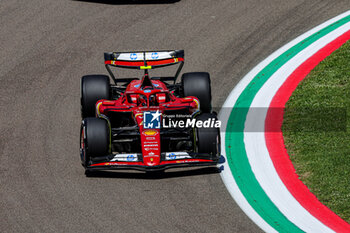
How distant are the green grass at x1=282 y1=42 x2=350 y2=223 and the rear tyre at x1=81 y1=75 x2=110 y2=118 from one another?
3385 mm

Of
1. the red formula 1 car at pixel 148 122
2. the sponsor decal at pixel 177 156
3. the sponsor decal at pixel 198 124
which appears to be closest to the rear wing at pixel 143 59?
the red formula 1 car at pixel 148 122

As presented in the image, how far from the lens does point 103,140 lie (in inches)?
484

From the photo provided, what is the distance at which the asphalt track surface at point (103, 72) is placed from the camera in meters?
11.2

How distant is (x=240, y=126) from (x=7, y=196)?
187 inches

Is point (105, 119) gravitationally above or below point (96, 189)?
above

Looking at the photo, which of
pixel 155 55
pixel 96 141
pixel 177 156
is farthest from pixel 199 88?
pixel 96 141

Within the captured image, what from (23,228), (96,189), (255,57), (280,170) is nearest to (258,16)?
(255,57)

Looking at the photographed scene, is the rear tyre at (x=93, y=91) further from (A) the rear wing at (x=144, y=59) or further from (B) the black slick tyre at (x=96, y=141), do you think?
(B) the black slick tyre at (x=96, y=141)

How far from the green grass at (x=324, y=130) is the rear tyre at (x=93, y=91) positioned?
339 centimetres

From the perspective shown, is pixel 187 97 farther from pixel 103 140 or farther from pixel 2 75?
pixel 2 75

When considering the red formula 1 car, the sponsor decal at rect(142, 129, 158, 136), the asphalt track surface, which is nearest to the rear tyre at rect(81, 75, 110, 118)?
the red formula 1 car

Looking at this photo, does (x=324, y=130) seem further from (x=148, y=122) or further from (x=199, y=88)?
(x=148, y=122)

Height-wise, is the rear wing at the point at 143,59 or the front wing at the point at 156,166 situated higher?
the rear wing at the point at 143,59

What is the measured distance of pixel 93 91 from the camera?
13984 mm
